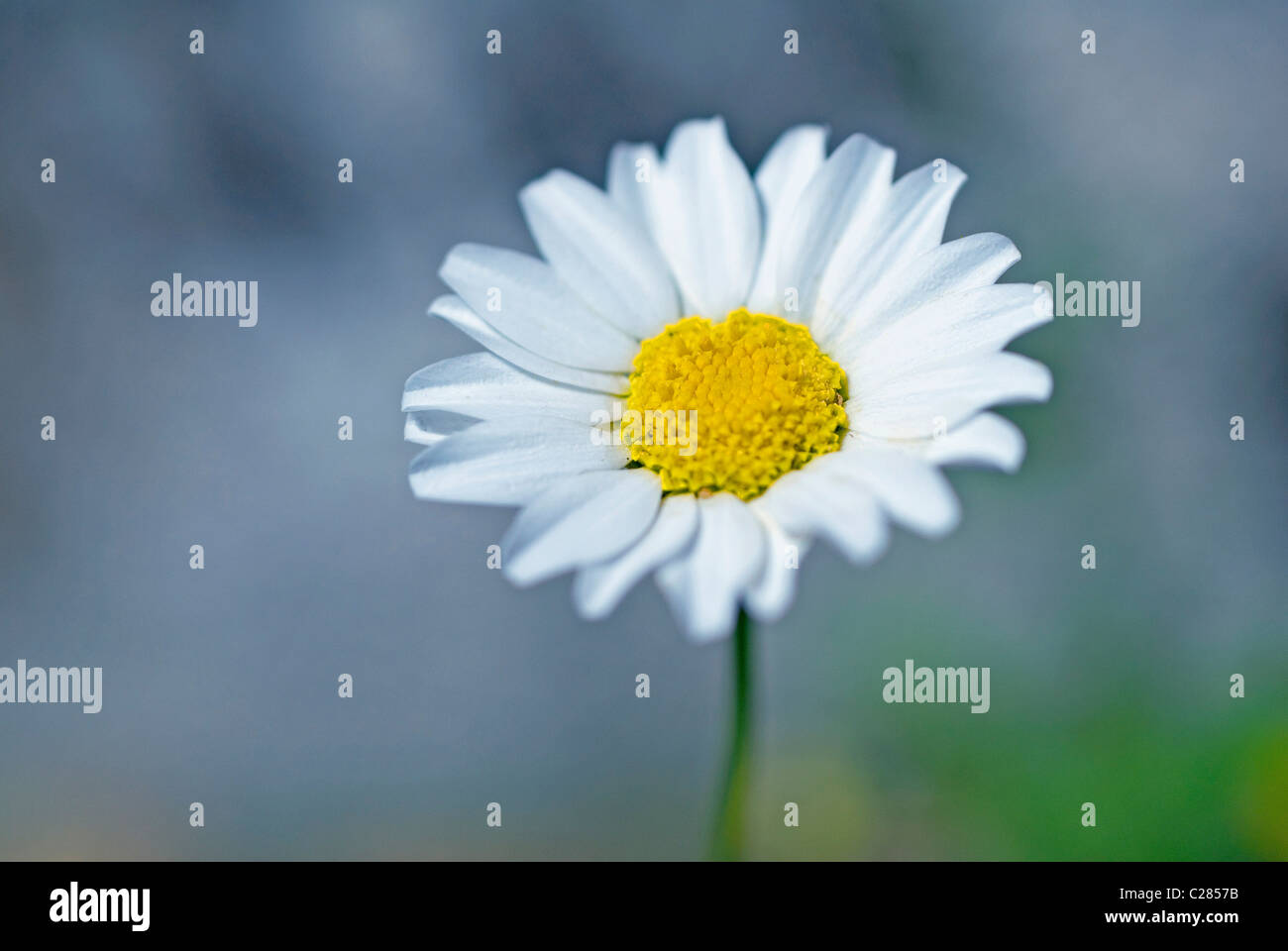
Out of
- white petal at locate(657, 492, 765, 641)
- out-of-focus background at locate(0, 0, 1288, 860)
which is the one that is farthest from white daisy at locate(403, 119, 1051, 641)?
out-of-focus background at locate(0, 0, 1288, 860)

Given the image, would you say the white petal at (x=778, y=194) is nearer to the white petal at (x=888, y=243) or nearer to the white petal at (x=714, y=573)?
the white petal at (x=888, y=243)

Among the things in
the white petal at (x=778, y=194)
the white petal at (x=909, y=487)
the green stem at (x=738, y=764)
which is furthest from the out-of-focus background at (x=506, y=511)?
the white petal at (x=909, y=487)

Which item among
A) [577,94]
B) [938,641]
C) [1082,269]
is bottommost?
[938,641]

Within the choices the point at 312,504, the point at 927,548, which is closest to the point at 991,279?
the point at 927,548

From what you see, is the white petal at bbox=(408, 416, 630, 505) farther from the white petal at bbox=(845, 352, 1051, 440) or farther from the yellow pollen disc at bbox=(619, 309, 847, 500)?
the white petal at bbox=(845, 352, 1051, 440)

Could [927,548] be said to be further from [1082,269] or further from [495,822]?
[495,822]

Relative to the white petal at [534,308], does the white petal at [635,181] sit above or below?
above

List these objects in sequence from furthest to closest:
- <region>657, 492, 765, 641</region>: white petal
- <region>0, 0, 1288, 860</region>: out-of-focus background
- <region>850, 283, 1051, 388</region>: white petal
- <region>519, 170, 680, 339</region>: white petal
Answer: <region>0, 0, 1288, 860</region>: out-of-focus background, <region>519, 170, 680, 339</region>: white petal, <region>850, 283, 1051, 388</region>: white petal, <region>657, 492, 765, 641</region>: white petal
